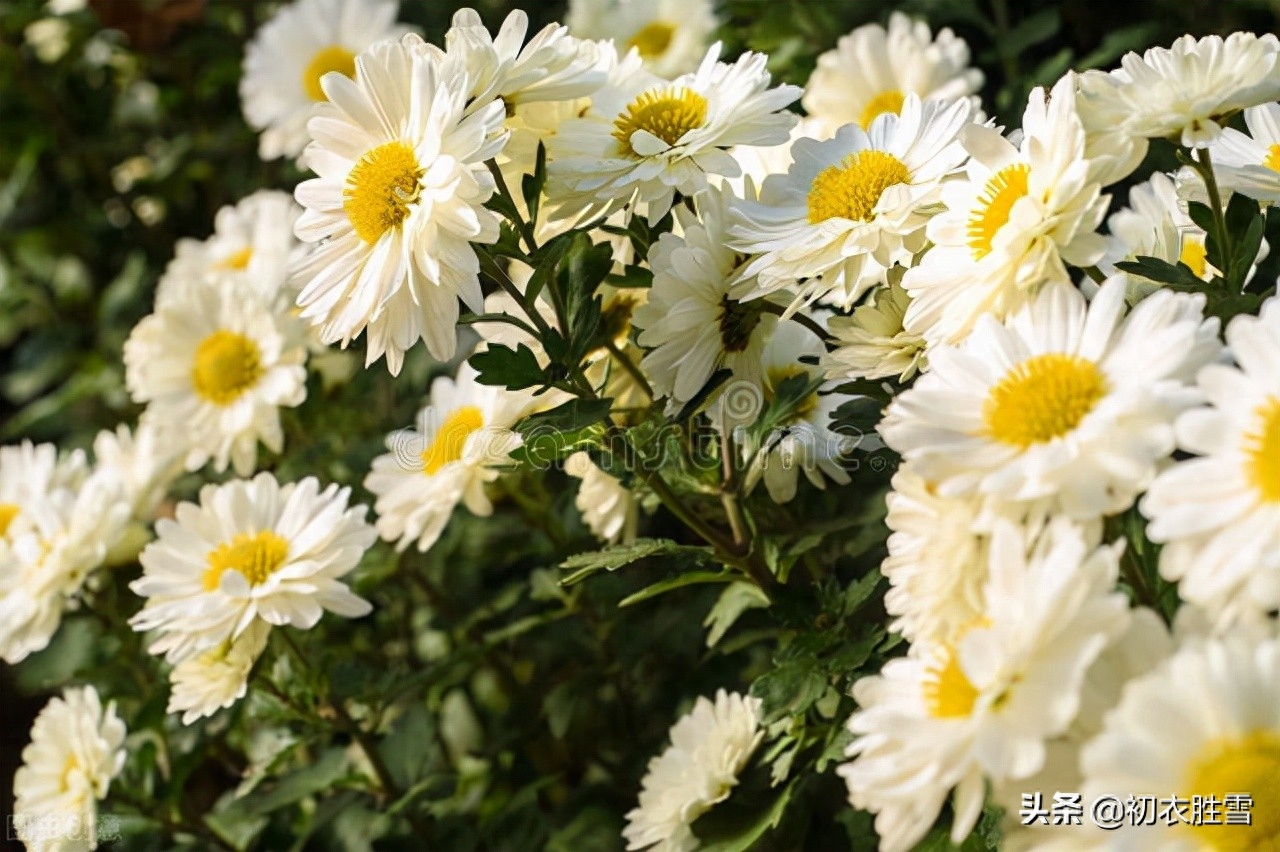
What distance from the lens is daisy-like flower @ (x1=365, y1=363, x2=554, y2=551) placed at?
1.00 meters

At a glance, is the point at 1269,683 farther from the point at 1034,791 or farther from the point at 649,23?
the point at 649,23

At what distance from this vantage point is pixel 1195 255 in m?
0.88

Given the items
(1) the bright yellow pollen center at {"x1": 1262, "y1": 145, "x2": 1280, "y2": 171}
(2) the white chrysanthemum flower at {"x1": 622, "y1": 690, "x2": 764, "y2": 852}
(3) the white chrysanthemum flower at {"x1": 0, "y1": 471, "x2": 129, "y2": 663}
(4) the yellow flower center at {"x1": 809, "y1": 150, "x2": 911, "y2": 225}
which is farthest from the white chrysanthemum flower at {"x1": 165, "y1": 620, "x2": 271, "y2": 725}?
(1) the bright yellow pollen center at {"x1": 1262, "y1": 145, "x2": 1280, "y2": 171}

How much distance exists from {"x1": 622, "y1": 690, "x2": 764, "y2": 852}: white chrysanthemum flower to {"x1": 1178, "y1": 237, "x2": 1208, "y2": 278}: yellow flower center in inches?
16.8

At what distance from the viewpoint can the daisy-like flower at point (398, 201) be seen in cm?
71

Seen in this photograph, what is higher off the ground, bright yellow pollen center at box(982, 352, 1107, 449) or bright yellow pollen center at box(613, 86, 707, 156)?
bright yellow pollen center at box(613, 86, 707, 156)

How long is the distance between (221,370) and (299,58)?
1.81 feet

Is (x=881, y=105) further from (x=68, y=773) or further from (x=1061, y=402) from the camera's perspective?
(x=68, y=773)

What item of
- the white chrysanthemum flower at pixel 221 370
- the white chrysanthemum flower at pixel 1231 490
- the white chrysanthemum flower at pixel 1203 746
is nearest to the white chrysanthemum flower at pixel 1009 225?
the white chrysanthemum flower at pixel 1231 490

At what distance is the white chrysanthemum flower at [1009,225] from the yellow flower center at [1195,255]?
0.24 meters

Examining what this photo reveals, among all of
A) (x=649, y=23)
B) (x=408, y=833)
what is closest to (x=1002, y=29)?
(x=649, y=23)

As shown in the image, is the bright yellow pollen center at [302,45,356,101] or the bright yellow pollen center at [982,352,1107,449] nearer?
the bright yellow pollen center at [982,352,1107,449]
